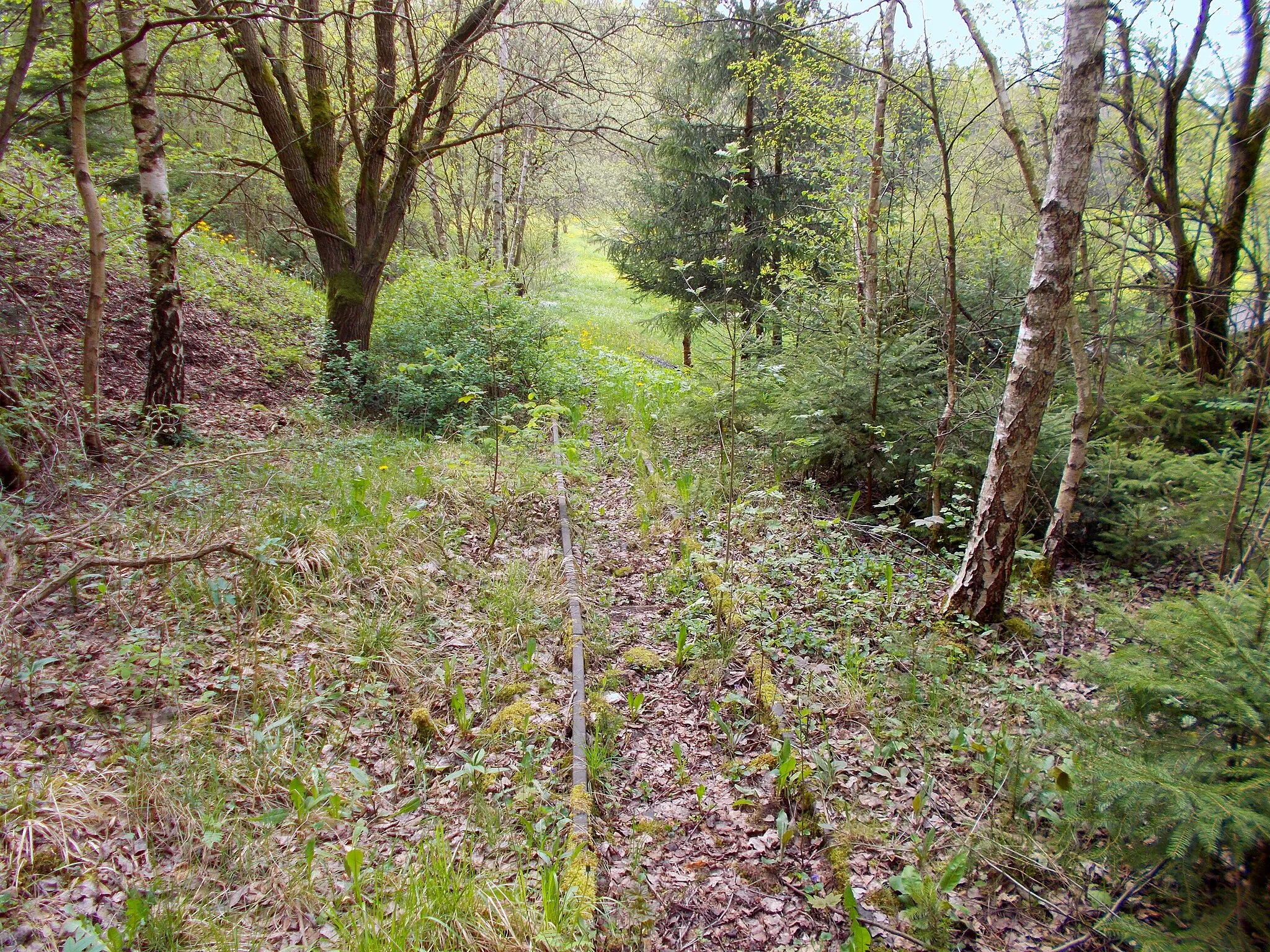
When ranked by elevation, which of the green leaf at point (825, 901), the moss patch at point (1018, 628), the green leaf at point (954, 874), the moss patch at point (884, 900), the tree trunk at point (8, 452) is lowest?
the green leaf at point (825, 901)

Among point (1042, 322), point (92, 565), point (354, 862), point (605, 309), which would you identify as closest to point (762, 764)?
point (354, 862)

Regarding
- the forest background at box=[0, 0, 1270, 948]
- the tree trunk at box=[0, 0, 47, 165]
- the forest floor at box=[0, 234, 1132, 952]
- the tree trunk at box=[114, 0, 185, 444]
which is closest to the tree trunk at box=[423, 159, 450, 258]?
the forest background at box=[0, 0, 1270, 948]

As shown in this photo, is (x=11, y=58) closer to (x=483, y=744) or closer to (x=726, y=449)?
(x=726, y=449)

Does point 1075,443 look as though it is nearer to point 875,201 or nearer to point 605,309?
point 875,201

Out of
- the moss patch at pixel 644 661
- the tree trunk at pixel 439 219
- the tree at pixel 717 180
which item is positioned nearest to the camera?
the moss patch at pixel 644 661

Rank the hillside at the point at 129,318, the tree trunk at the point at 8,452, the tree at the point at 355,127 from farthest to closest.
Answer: the tree at the point at 355,127 < the hillside at the point at 129,318 < the tree trunk at the point at 8,452

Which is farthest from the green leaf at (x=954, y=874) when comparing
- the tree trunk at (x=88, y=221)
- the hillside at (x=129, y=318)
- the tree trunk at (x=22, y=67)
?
the hillside at (x=129, y=318)

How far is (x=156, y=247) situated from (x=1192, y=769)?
895cm

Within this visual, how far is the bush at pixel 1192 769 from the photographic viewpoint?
2051 millimetres

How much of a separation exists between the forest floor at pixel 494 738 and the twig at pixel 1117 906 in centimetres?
9

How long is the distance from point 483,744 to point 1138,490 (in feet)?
20.3

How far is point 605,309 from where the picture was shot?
87.0 ft

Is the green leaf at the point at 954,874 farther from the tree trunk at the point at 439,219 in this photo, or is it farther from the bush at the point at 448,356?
the tree trunk at the point at 439,219

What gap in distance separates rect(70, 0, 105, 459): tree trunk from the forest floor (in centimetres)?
66
